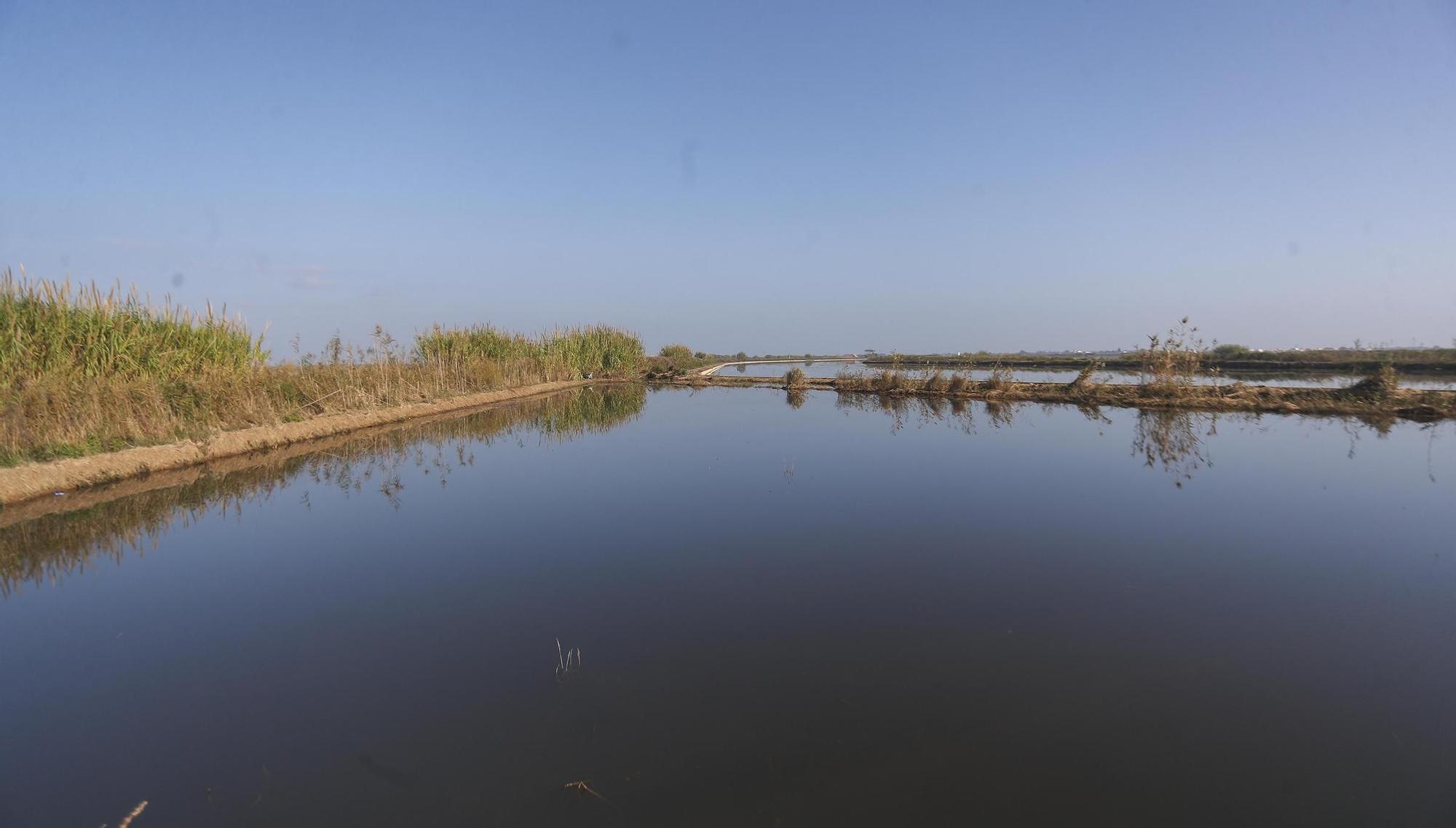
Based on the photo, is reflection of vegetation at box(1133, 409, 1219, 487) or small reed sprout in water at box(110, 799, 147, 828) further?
reflection of vegetation at box(1133, 409, 1219, 487)

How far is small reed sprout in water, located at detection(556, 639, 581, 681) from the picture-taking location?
363 cm

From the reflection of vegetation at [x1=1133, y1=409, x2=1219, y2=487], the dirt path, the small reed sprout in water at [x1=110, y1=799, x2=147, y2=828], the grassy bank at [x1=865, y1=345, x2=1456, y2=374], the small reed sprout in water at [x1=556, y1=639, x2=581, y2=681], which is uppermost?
the grassy bank at [x1=865, y1=345, x2=1456, y2=374]

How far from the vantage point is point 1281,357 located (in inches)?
1262

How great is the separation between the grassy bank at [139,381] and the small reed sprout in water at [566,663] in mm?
8907

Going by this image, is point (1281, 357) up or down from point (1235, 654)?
up

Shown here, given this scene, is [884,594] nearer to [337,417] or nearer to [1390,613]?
[1390,613]

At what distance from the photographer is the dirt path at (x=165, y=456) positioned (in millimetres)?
7711


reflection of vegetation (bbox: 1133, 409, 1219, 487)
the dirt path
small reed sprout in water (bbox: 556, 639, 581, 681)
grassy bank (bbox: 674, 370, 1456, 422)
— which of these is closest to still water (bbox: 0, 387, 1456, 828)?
small reed sprout in water (bbox: 556, 639, 581, 681)

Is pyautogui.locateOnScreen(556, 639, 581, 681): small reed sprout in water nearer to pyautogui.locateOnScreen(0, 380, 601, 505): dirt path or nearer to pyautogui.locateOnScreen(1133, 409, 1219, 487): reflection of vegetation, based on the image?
pyautogui.locateOnScreen(1133, 409, 1219, 487): reflection of vegetation

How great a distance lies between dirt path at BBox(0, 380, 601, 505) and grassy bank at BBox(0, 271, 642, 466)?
256mm

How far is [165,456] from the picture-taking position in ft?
31.5

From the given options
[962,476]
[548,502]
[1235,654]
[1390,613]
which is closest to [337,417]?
[548,502]

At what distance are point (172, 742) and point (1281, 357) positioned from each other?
43206mm

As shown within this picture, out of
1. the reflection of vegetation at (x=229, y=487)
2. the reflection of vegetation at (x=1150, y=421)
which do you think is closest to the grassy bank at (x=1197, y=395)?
the reflection of vegetation at (x=1150, y=421)
